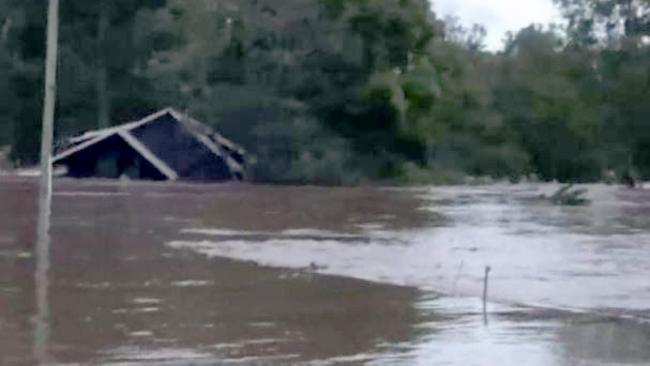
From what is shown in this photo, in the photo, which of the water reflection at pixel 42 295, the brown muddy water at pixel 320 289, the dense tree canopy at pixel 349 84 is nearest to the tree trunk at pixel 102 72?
the dense tree canopy at pixel 349 84

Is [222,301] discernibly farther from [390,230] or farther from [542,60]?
[542,60]

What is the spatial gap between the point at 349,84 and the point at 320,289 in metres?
45.6

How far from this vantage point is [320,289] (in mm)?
17969

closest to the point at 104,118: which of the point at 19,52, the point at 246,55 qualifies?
the point at 19,52

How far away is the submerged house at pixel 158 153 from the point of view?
6281 centimetres

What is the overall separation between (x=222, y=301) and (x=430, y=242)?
10647 millimetres

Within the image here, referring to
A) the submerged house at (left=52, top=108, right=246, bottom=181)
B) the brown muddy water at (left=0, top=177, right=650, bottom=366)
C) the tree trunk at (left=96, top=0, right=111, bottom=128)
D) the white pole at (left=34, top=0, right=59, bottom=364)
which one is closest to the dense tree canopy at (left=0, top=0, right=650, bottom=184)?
the tree trunk at (left=96, top=0, right=111, bottom=128)

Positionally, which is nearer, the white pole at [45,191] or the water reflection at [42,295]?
the water reflection at [42,295]

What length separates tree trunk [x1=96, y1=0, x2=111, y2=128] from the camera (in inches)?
2795

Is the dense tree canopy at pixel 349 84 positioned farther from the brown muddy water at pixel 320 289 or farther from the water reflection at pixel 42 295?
the water reflection at pixel 42 295

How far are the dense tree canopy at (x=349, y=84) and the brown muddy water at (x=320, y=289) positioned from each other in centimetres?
2689

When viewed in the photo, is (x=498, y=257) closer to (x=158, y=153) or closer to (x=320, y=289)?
(x=320, y=289)

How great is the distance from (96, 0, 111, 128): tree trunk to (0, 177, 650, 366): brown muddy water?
Result: 35.1 m

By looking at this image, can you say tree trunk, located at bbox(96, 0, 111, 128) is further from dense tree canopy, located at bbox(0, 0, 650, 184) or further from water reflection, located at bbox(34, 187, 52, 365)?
water reflection, located at bbox(34, 187, 52, 365)
